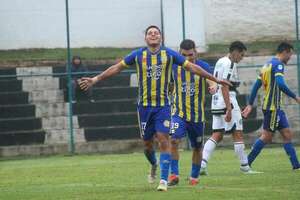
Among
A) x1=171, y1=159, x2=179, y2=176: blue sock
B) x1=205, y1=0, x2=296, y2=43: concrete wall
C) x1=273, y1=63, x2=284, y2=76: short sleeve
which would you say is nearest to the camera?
x1=171, y1=159, x2=179, y2=176: blue sock

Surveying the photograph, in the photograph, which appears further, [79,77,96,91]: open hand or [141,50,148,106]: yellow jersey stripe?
[141,50,148,106]: yellow jersey stripe

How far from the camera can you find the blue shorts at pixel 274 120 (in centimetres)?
1723

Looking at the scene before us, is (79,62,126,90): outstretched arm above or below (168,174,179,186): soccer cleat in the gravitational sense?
above

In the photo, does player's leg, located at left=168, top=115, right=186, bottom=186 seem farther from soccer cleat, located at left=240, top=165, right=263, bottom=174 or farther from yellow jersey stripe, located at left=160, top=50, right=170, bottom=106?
soccer cleat, located at left=240, top=165, right=263, bottom=174

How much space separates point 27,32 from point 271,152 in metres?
9.20

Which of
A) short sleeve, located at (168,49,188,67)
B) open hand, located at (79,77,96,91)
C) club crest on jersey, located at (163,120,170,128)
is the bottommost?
club crest on jersey, located at (163,120,170,128)

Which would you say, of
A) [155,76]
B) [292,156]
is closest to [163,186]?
[155,76]

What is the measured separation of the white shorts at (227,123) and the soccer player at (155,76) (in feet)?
12.1

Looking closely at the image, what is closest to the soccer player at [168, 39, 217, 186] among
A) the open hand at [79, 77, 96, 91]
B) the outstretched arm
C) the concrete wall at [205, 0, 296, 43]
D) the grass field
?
the grass field

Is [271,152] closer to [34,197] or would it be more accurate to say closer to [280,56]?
[280,56]

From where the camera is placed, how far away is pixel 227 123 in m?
17.3

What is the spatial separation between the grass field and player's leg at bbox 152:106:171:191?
293mm

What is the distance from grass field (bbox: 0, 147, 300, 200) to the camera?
1272cm

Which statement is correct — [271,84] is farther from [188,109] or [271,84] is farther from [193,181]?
[193,181]
